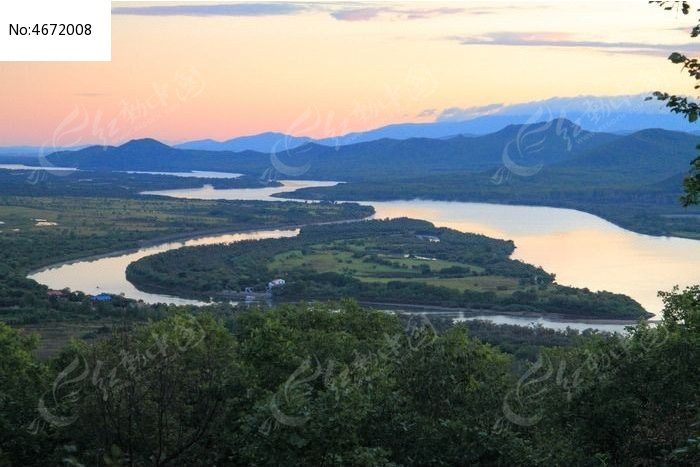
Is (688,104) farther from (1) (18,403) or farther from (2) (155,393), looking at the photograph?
(1) (18,403)

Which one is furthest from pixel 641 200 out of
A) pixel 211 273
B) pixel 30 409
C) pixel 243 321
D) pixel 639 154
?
pixel 30 409

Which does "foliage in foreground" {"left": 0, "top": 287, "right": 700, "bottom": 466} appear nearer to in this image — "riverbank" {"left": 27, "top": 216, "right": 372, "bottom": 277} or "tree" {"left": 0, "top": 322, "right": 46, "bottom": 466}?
"tree" {"left": 0, "top": 322, "right": 46, "bottom": 466}

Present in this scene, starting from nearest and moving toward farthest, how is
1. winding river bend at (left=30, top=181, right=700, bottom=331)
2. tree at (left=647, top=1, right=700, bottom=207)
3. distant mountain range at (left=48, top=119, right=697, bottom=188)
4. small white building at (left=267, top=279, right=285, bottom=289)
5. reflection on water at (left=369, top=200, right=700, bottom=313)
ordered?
tree at (left=647, top=1, right=700, bottom=207), winding river bend at (left=30, top=181, right=700, bottom=331), reflection on water at (left=369, top=200, right=700, bottom=313), small white building at (left=267, top=279, right=285, bottom=289), distant mountain range at (left=48, top=119, right=697, bottom=188)

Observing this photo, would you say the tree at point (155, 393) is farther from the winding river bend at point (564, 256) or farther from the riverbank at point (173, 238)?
the riverbank at point (173, 238)

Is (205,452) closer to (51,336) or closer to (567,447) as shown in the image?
(567,447)

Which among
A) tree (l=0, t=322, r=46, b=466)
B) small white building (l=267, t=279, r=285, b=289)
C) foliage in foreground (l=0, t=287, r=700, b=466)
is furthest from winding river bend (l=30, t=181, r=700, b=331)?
tree (l=0, t=322, r=46, b=466)

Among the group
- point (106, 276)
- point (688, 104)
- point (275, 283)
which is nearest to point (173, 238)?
point (106, 276)
